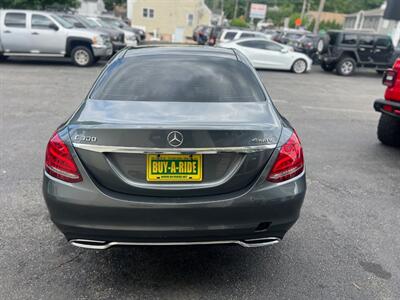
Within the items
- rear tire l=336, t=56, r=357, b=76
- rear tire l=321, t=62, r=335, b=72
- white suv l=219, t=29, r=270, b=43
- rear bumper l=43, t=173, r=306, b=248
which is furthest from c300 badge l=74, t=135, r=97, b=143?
rear tire l=321, t=62, r=335, b=72

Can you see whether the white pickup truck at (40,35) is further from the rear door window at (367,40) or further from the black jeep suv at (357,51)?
the rear door window at (367,40)

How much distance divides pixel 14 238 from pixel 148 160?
1701 millimetres

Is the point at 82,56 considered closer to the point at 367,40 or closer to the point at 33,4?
the point at 33,4

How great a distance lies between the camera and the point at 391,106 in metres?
5.61

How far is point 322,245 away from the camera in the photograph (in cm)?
333

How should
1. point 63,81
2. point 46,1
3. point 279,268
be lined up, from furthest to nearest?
point 46,1
point 63,81
point 279,268

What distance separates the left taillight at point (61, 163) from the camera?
2.38 m

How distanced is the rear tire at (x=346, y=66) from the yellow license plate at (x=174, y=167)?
16067 mm

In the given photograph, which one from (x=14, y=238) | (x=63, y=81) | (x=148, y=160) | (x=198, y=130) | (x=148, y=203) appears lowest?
(x=63, y=81)

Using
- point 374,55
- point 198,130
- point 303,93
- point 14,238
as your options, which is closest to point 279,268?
point 198,130

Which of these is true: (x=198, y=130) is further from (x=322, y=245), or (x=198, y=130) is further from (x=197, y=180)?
(x=322, y=245)

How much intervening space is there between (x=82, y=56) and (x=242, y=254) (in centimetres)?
1256

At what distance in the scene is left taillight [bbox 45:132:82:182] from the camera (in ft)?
7.79

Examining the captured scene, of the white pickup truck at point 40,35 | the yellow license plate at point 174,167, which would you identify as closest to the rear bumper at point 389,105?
the yellow license plate at point 174,167
